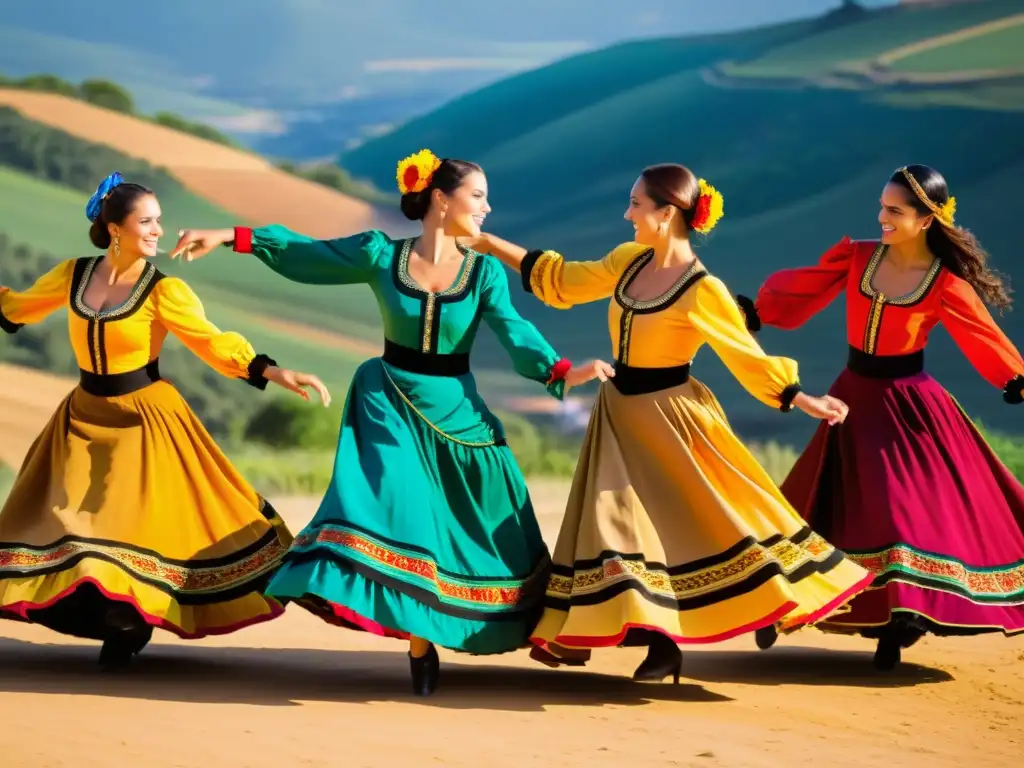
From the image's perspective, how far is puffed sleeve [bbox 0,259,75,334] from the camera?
6.31 meters

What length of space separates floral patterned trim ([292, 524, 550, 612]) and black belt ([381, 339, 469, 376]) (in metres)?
0.60

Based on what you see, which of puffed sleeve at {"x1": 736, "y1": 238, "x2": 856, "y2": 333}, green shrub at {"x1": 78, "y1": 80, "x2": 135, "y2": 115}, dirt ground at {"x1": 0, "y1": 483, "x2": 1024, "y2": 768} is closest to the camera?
dirt ground at {"x1": 0, "y1": 483, "x2": 1024, "y2": 768}

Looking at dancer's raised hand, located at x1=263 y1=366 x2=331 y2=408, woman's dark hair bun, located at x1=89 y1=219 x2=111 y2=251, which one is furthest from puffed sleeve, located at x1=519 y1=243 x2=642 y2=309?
woman's dark hair bun, located at x1=89 y1=219 x2=111 y2=251

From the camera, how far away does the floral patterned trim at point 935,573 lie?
6340mm

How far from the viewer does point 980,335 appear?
6.62m

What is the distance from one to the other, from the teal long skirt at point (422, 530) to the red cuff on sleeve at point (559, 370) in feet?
0.92

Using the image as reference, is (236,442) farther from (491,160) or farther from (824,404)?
(824,404)

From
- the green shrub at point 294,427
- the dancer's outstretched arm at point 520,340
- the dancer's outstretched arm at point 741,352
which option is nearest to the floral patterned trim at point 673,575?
the dancer's outstretched arm at point 741,352

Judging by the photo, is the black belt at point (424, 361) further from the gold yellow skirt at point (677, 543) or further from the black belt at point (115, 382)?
the black belt at point (115, 382)

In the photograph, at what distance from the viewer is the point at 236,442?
12383 mm

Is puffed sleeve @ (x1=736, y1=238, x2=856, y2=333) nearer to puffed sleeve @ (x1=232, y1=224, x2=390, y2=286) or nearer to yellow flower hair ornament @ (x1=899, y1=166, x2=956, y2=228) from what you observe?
yellow flower hair ornament @ (x1=899, y1=166, x2=956, y2=228)

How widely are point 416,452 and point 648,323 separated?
33.6 inches

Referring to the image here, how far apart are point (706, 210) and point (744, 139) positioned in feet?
31.6

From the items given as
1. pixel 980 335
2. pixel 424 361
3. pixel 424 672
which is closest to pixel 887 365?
pixel 980 335
